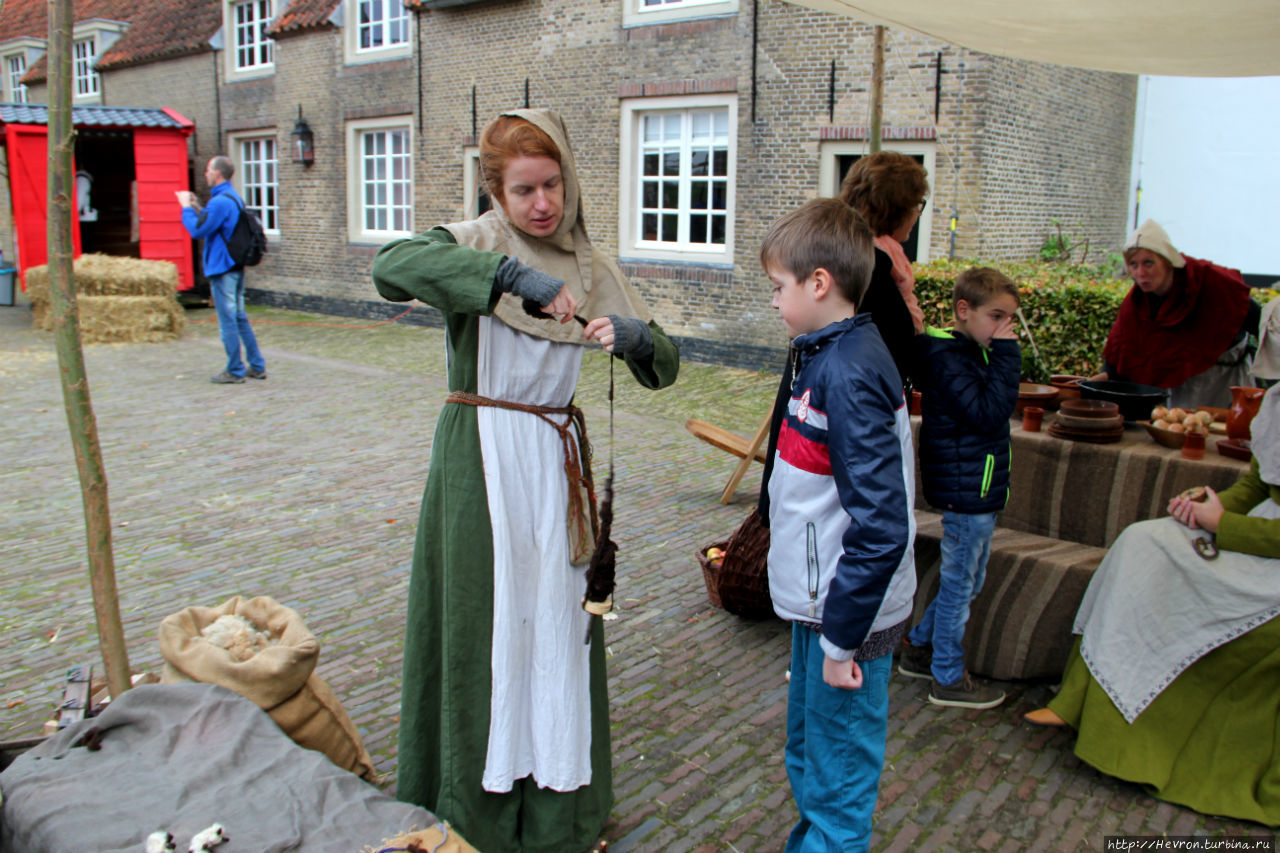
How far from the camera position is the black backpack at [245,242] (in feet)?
30.1

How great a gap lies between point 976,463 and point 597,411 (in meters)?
5.84

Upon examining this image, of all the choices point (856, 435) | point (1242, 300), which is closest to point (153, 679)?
point (856, 435)

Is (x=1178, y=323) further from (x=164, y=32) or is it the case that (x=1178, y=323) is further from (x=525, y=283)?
(x=164, y=32)

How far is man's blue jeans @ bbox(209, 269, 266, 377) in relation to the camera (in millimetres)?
9234

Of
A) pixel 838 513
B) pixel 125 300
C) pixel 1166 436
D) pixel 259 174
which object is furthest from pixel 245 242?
pixel 259 174

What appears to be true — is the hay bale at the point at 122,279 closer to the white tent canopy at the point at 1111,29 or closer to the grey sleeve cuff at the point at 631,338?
the white tent canopy at the point at 1111,29

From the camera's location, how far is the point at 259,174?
60.2 feet

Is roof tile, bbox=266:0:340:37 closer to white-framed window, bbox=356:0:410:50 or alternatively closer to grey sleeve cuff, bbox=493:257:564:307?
white-framed window, bbox=356:0:410:50

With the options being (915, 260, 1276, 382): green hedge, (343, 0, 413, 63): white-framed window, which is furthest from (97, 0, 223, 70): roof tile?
(915, 260, 1276, 382): green hedge

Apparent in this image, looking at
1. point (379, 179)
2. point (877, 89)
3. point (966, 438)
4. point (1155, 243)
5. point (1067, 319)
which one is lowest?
point (966, 438)

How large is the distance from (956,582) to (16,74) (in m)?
30.7

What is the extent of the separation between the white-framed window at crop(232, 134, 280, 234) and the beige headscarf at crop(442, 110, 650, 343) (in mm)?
16989

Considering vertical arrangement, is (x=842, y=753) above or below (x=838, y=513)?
below

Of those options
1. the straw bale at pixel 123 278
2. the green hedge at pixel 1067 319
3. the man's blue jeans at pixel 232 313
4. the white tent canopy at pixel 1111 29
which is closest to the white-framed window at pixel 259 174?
the straw bale at pixel 123 278
